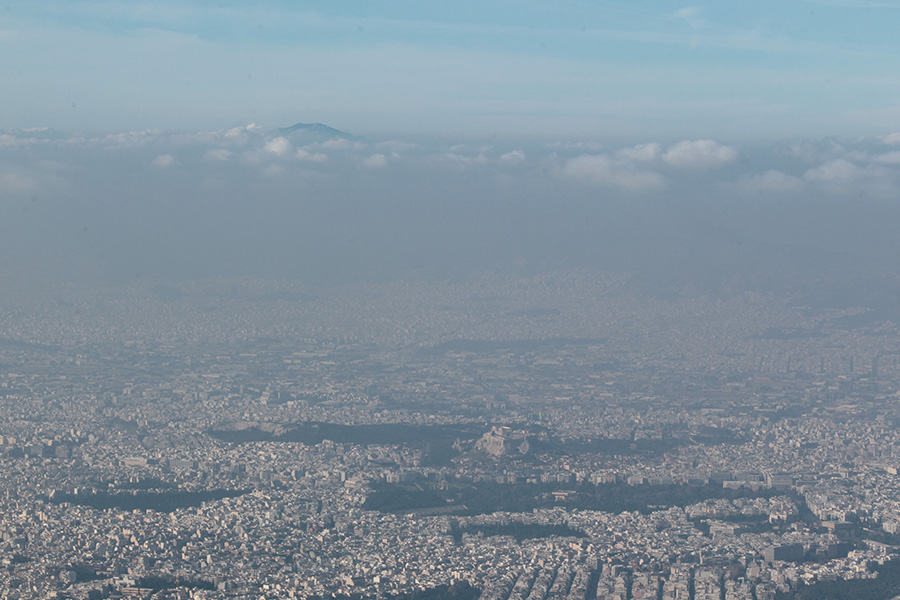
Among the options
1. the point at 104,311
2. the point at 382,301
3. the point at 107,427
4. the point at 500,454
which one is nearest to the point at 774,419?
the point at 500,454

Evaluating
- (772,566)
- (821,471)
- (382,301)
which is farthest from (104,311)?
(772,566)

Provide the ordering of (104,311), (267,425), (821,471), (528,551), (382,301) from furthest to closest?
(382,301) < (104,311) < (267,425) < (821,471) < (528,551)

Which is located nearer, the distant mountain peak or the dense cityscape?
the dense cityscape

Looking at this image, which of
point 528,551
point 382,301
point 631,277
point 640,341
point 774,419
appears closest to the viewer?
point 528,551

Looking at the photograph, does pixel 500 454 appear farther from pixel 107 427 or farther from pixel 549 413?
pixel 107 427

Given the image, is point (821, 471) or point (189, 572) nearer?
point (189, 572)

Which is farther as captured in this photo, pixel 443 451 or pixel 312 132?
pixel 312 132

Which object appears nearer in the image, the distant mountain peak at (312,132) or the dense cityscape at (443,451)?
the dense cityscape at (443,451)

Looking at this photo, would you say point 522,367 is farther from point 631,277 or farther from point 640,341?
point 631,277
